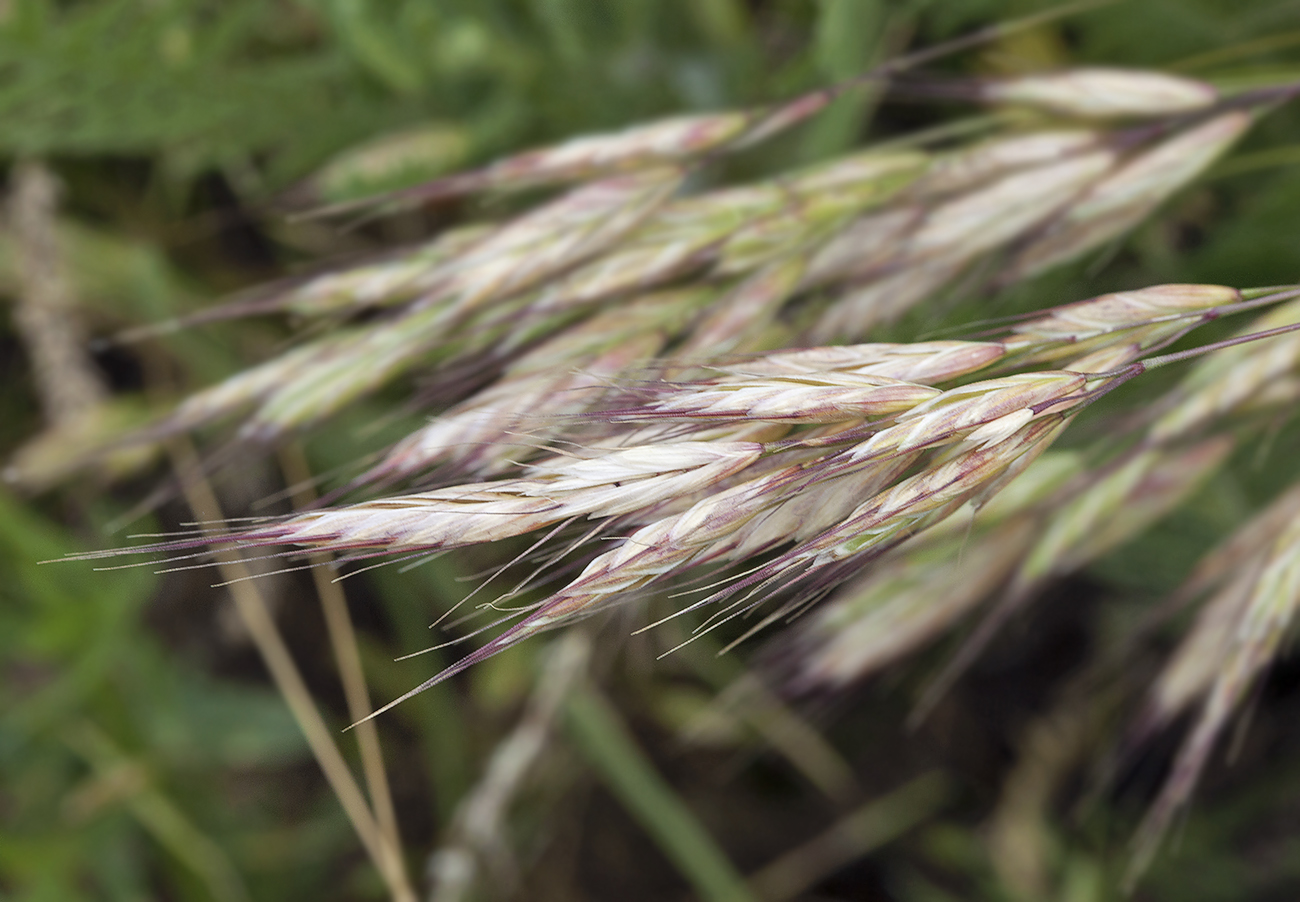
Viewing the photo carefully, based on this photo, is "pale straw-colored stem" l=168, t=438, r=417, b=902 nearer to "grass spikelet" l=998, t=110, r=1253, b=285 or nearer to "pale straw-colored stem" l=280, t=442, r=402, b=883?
"pale straw-colored stem" l=280, t=442, r=402, b=883

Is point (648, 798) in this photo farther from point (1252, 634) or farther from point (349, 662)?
point (1252, 634)

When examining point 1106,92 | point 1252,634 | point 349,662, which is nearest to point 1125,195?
point 1106,92

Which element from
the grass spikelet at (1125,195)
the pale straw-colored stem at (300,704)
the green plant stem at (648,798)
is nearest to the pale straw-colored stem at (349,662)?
the pale straw-colored stem at (300,704)

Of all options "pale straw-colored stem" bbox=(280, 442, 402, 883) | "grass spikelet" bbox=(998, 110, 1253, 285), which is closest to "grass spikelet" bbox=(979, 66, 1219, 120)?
"grass spikelet" bbox=(998, 110, 1253, 285)

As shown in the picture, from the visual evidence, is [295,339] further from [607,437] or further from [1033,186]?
[1033,186]

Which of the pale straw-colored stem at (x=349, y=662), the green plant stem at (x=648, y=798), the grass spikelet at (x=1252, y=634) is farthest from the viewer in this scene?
the green plant stem at (x=648, y=798)

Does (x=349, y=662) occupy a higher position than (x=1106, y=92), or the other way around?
(x=1106, y=92)

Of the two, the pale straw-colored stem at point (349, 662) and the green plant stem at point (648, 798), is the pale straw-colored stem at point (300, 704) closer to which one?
the pale straw-colored stem at point (349, 662)

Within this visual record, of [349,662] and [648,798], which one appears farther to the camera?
[648,798]

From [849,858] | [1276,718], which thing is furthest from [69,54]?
[1276,718]
